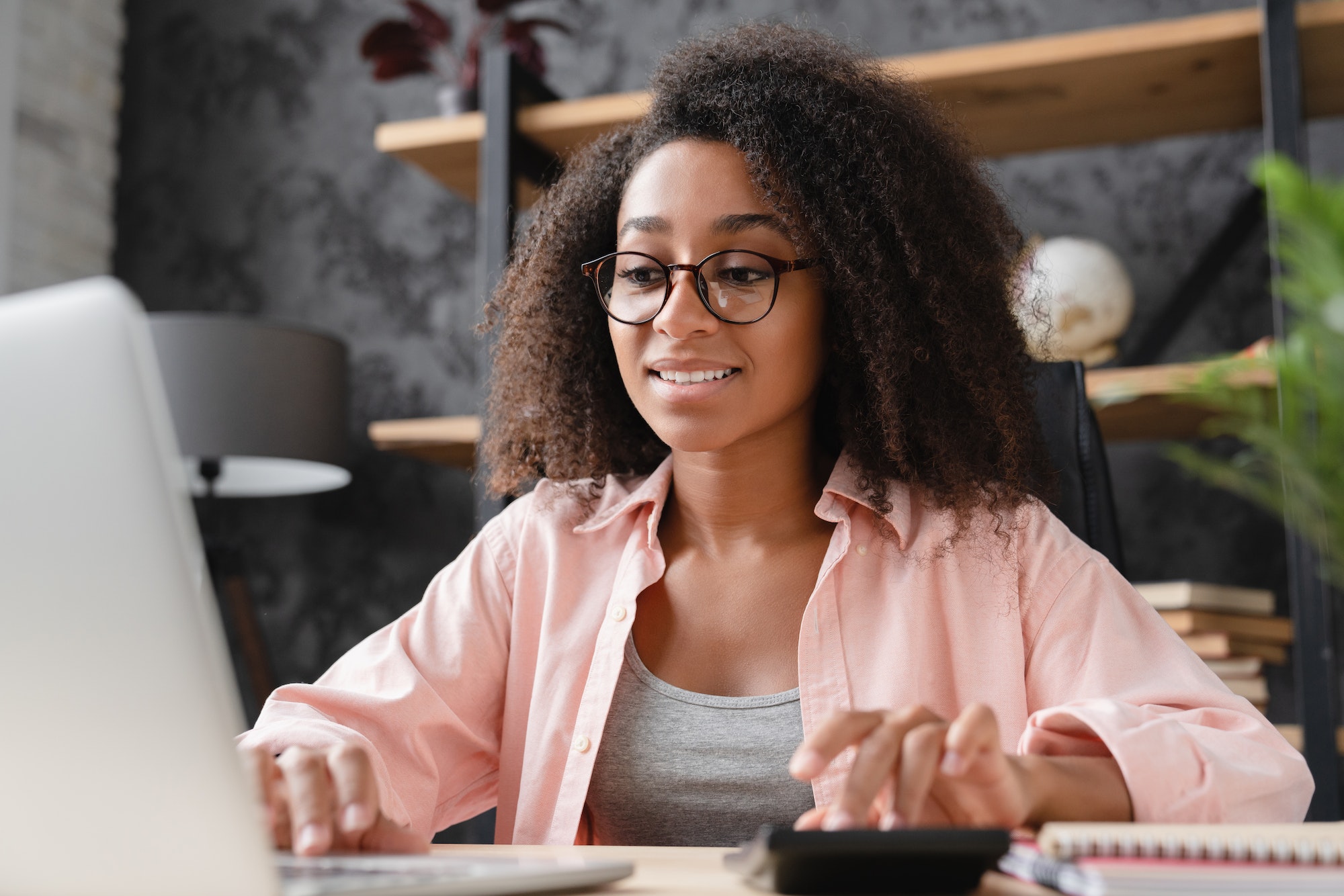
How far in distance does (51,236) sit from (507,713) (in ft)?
7.69

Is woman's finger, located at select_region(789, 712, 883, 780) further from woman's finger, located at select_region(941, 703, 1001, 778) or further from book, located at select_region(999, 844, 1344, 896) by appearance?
book, located at select_region(999, 844, 1344, 896)

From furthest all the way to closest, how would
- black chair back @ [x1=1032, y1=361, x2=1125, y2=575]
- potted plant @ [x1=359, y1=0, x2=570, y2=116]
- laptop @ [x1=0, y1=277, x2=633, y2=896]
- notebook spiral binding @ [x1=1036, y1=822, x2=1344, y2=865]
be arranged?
1. potted plant @ [x1=359, y1=0, x2=570, y2=116]
2. black chair back @ [x1=1032, y1=361, x2=1125, y2=575]
3. notebook spiral binding @ [x1=1036, y1=822, x2=1344, y2=865]
4. laptop @ [x1=0, y1=277, x2=633, y2=896]

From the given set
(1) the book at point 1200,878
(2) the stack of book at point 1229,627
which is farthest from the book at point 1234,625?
(1) the book at point 1200,878

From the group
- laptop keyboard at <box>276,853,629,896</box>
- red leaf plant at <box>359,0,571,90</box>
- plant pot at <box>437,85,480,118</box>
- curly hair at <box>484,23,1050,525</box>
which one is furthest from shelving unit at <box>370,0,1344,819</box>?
laptop keyboard at <box>276,853,629,896</box>

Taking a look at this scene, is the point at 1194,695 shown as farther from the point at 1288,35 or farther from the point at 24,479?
the point at 1288,35

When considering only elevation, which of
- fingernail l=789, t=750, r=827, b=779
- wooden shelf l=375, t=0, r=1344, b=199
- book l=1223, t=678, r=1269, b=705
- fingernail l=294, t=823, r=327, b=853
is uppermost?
wooden shelf l=375, t=0, r=1344, b=199

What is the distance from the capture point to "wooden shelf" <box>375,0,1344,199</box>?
77.4 inches

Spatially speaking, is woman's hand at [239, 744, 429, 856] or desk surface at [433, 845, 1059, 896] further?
woman's hand at [239, 744, 429, 856]

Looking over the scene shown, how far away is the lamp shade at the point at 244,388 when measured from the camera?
237cm

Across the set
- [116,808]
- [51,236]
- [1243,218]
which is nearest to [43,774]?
[116,808]

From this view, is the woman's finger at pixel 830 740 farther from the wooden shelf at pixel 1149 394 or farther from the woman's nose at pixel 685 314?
the wooden shelf at pixel 1149 394

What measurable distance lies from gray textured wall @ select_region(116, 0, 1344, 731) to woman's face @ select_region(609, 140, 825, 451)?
1378mm

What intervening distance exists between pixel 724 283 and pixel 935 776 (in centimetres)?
63

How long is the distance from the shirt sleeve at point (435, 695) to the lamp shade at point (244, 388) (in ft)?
3.87
